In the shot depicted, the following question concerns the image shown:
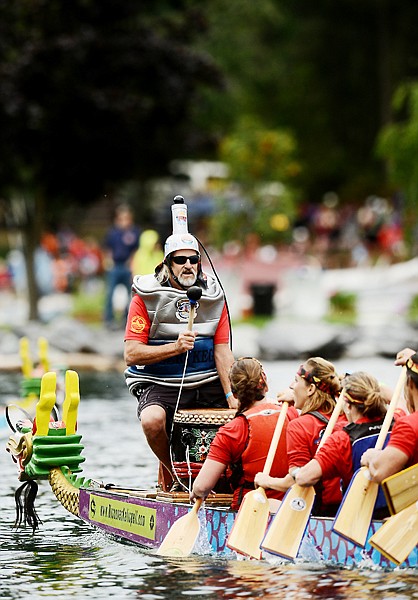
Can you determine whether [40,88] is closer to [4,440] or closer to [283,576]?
[4,440]

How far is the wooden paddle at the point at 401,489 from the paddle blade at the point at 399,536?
0.12 feet

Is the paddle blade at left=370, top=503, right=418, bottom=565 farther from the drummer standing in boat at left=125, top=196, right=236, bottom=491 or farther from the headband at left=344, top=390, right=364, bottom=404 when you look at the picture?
the drummer standing in boat at left=125, top=196, right=236, bottom=491

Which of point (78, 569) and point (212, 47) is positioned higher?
point (212, 47)

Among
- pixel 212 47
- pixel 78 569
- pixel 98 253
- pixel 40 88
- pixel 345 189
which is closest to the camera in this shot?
pixel 78 569

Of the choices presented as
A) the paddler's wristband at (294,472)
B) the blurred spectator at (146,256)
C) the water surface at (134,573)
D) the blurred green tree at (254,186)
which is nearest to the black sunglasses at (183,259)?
the water surface at (134,573)

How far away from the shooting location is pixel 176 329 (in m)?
10.4

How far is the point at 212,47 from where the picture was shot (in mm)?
45781

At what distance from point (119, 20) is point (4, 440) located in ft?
46.0

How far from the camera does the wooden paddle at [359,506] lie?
8500 millimetres

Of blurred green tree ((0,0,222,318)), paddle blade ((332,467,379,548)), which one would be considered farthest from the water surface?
blurred green tree ((0,0,222,318))

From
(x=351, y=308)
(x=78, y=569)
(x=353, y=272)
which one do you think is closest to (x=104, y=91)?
(x=351, y=308)

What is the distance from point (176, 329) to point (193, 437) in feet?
2.67

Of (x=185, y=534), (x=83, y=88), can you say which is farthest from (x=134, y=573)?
(x=83, y=88)

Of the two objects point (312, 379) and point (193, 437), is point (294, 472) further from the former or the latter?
point (193, 437)
